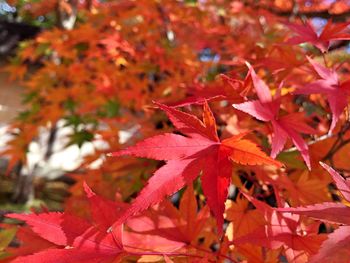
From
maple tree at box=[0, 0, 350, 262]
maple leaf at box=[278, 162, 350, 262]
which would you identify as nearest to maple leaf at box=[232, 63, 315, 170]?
maple tree at box=[0, 0, 350, 262]

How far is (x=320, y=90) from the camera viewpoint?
604 mm

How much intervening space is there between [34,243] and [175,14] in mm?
1919

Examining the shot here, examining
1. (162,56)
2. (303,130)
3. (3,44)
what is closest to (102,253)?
(303,130)

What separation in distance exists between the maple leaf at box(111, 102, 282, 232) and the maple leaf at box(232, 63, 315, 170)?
7 cm

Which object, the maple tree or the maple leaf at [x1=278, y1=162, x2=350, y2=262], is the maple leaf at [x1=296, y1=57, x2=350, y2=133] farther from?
the maple leaf at [x1=278, y1=162, x2=350, y2=262]

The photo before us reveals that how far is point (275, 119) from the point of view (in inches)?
23.0

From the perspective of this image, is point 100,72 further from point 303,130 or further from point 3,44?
point 3,44

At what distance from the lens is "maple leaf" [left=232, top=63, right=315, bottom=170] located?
1.74ft

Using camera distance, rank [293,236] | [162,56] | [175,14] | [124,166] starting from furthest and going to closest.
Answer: [175,14] < [162,56] < [124,166] < [293,236]

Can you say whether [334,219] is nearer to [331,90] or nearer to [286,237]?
[286,237]

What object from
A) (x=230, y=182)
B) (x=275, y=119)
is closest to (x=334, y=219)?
(x=230, y=182)

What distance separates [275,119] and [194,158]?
0.61ft

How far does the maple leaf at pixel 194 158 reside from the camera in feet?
1.33

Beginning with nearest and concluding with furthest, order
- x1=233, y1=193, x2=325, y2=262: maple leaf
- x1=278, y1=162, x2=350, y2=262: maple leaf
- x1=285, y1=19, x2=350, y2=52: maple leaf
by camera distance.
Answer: x1=278, y1=162, x2=350, y2=262: maple leaf < x1=233, y1=193, x2=325, y2=262: maple leaf < x1=285, y1=19, x2=350, y2=52: maple leaf
